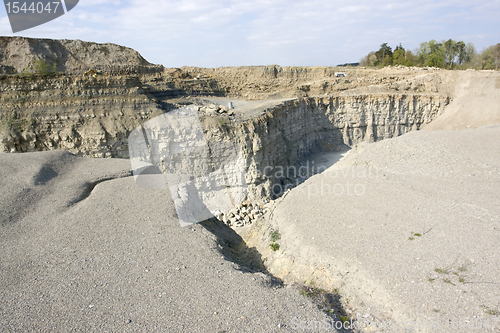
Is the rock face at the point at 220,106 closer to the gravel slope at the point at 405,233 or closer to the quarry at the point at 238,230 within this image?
the quarry at the point at 238,230

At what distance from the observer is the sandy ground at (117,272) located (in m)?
4.91

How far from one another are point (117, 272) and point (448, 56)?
5100cm

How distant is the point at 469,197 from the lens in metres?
9.55

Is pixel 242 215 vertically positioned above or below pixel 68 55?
below

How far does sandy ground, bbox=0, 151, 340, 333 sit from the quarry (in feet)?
0.11

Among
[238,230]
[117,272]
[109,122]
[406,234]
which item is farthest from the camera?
[109,122]

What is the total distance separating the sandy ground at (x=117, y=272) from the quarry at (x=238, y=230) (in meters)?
0.03

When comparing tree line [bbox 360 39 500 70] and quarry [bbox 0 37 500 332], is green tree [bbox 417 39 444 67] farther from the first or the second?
quarry [bbox 0 37 500 332]

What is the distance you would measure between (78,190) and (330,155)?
21144 mm

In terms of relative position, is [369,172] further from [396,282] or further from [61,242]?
[61,242]

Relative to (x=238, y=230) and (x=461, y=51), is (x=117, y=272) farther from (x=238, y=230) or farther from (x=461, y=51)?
(x=461, y=51)

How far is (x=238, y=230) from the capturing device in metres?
14.6

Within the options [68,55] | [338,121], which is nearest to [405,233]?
[338,121]

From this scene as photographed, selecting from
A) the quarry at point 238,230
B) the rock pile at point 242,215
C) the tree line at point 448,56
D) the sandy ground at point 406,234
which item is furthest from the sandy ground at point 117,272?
the tree line at point 448,56
